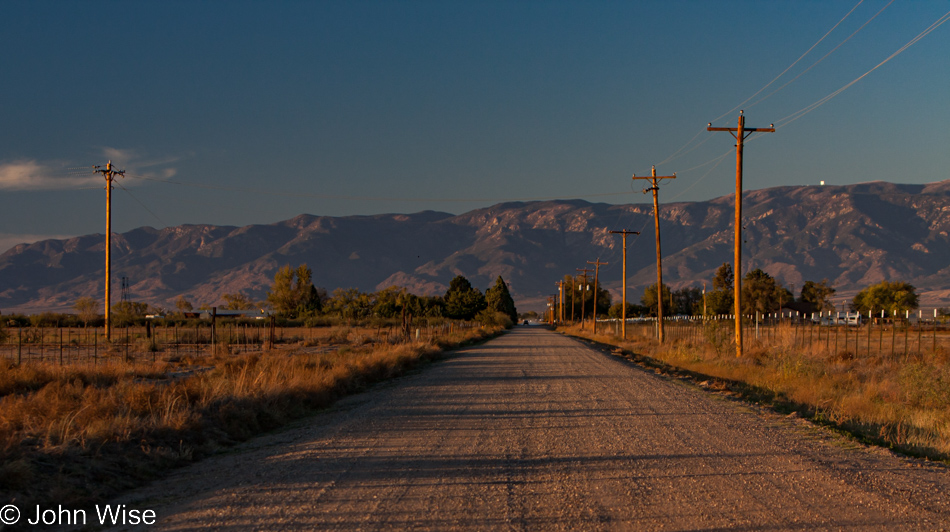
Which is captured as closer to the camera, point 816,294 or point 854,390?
point 854,390

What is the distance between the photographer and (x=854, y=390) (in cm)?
1555

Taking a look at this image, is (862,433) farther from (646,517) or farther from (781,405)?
(646,517)

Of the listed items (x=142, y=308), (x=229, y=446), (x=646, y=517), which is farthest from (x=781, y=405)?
(x=142, y=308)

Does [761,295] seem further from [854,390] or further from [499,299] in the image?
[854,390]

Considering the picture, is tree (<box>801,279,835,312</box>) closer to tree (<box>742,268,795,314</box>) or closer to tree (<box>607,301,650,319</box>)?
tree (<box>742,268,795,314</box>)

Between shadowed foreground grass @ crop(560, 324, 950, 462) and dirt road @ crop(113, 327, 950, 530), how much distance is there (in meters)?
0.93

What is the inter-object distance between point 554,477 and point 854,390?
11.4m

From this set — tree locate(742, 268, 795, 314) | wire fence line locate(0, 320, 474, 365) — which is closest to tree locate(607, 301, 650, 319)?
tree locate(742, 268, 795, 314)

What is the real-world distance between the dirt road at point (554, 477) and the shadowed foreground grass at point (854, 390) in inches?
36.4

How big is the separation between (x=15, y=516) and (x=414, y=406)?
7.98 m

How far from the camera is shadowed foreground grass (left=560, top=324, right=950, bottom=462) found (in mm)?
10227

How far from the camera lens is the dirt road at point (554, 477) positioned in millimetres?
5797

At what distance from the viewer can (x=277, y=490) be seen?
6832 mm

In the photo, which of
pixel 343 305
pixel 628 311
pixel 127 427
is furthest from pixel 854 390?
pixel 628 311
